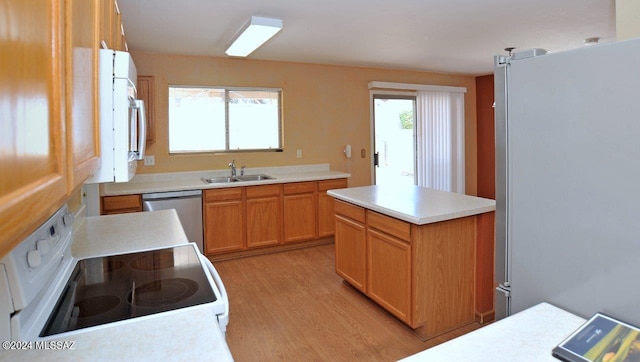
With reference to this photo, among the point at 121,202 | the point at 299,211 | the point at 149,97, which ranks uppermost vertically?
the point at 149,97

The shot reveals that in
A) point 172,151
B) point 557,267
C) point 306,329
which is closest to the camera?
point 557,267

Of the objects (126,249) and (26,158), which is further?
(126,249)

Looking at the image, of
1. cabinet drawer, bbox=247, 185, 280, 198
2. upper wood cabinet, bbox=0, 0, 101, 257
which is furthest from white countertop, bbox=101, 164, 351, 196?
upper wood cabinet, bbox=0, 0, 101, 257

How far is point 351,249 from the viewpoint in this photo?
3.20m

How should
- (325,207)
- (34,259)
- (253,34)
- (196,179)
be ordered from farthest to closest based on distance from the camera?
(325,207) < (196,179) < (253,34) < (34,259)

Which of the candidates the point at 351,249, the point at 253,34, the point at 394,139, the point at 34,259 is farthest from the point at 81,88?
the point at 394,139

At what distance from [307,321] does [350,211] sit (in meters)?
0.94

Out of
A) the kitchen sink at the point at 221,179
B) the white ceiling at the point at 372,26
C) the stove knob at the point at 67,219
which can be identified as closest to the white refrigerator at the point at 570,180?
the stove knob at the point at 67,219

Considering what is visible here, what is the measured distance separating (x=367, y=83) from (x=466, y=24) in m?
2.19

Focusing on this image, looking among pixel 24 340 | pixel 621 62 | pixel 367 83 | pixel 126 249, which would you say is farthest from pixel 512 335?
pixel 367 83

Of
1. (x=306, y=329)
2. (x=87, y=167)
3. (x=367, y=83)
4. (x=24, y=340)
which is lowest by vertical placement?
(x=306, y=329)

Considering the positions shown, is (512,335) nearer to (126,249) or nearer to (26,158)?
(26,158)

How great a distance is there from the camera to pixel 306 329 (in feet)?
8.82

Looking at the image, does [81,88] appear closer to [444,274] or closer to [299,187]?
[444,274]
